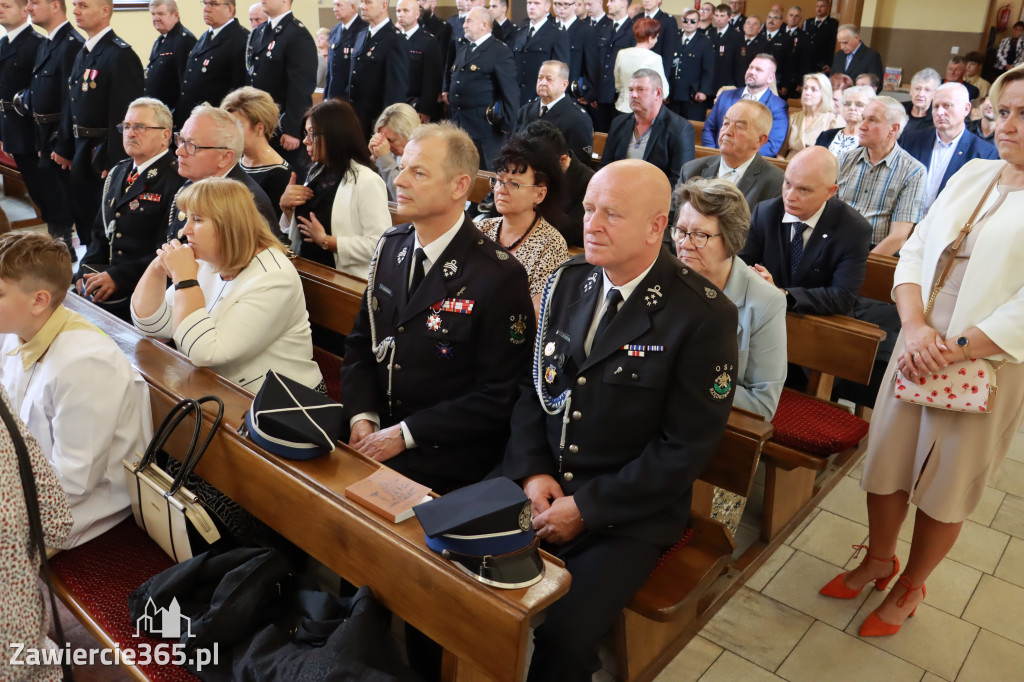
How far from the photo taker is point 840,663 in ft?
7.47

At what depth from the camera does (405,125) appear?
13.5 ft

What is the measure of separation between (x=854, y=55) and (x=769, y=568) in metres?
8.55

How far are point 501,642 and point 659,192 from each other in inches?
41.9

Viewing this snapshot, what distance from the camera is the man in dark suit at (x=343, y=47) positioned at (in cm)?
688

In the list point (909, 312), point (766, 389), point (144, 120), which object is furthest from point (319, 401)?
point (144, 120)

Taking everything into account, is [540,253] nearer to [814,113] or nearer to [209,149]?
[209,149]

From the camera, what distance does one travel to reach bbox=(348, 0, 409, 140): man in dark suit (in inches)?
257

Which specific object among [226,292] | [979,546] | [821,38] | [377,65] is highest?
[821,38]

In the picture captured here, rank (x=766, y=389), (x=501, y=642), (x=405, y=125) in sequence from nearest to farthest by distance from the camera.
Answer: (x=501, y=642)
(x=766, y=389)
(x=405, y=125)

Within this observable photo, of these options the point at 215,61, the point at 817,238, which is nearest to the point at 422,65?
the point at 215,61

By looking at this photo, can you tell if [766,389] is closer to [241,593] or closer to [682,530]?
[682,530]

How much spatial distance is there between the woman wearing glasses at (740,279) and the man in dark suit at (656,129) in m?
2.27

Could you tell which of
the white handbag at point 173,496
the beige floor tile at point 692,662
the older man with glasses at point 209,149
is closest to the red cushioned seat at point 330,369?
the older man with glasses at point 209,149

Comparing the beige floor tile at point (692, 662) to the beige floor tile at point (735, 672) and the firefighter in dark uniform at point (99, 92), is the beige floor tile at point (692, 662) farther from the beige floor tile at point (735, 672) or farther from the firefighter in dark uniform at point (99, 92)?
the firefighter in dark uniform at point (99, 92)
